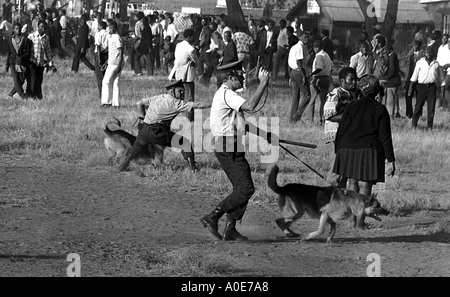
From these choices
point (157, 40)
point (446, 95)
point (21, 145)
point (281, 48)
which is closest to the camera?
point (21, 145)

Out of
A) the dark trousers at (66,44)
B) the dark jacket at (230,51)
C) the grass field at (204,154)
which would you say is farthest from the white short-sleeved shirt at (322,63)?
the dark trousers at (66,44)

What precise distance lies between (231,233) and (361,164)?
4.99 ft

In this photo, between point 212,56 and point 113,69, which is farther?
point 212,56

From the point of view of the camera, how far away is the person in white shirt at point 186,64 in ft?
59.9

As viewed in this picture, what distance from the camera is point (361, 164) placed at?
410 inches

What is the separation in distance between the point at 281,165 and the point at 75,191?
375 centimetres

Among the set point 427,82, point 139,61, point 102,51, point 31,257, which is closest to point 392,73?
point 427,82

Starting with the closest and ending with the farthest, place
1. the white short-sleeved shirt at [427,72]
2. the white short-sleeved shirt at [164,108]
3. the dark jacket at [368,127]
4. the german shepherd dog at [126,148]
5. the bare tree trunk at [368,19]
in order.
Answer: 1. the dark jacket at [368,127]
2. the white short-sleeved shirt at [164,108]
3. the german shepherd dog at [126,148]
4. the white short-sleeved shirt at [427,72]
5. the bare tree trunk at [368,19]

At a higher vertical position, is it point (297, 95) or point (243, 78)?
point (243, 78)

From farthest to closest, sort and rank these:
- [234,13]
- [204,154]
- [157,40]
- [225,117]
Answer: [234,13] < [157,40] < [204,154] < [225,117]

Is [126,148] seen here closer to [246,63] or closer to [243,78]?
[243,78]

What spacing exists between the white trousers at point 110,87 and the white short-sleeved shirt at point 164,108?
7.49 meters

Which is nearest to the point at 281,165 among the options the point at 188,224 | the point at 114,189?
the point at 114,189

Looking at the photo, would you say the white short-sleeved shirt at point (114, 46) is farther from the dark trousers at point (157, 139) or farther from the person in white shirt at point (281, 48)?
Result: the person in white shirt at point (281, 48)
